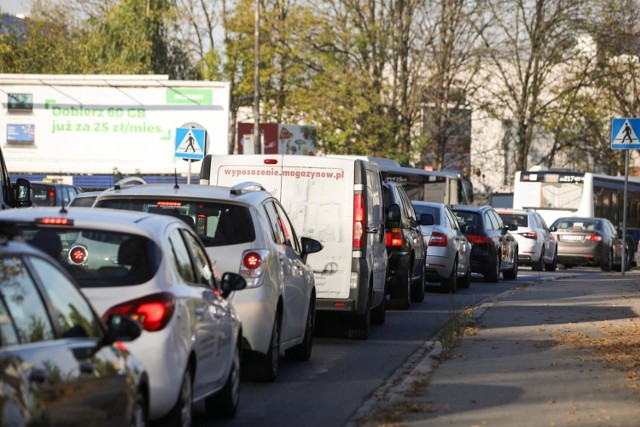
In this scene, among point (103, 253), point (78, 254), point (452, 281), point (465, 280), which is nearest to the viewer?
point (103, 253)

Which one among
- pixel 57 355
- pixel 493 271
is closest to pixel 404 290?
pixel 493 271

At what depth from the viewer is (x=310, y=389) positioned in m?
11.0

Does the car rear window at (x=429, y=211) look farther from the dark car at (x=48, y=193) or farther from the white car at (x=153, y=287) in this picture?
the white car at (x=153, y=287)

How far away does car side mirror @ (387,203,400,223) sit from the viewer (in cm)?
1836

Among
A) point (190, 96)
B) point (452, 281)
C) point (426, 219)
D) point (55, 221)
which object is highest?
point (190, 96)

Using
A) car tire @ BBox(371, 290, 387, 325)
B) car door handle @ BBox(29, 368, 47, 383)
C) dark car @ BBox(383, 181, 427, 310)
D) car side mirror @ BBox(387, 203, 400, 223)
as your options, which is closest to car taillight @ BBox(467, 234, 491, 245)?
dark car @ BBox(383, 181, 427, 310)

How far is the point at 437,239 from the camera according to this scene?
939 inches

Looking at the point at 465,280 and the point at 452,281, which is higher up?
the point at 452,281

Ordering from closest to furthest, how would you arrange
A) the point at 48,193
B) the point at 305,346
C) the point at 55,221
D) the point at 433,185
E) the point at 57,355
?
1. the point at 57,355
2. the point at 55,221
3. the point at 305,346
4. the point at 48,193
5. the point at 433,185

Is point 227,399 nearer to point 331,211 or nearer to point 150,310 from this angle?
point 150,310

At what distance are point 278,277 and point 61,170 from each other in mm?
48942

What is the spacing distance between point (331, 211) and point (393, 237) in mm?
4522

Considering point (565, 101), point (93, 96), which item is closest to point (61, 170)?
point (93, 96)

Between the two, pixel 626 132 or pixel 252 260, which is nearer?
pixel 252 260
